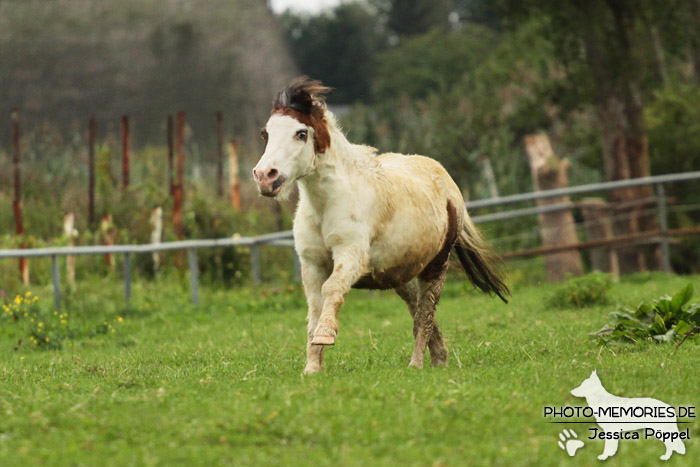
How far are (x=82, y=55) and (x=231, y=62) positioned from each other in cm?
663

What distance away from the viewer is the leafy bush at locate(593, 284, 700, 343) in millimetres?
7969

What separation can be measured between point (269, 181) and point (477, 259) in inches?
105

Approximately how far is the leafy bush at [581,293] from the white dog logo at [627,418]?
20.1 ft

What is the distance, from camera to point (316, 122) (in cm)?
677

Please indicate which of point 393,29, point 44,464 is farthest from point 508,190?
point 393,29

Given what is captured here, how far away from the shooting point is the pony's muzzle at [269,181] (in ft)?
20.3

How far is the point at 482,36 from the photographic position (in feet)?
175

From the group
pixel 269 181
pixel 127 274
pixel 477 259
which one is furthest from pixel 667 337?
pixel 127 274

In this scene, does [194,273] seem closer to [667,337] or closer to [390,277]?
[390,277]

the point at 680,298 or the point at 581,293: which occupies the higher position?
the point at 680,298

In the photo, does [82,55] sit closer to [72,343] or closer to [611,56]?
[611,56]

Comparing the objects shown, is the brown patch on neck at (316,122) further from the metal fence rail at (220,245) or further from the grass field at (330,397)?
the metal fence rail at (220,245)

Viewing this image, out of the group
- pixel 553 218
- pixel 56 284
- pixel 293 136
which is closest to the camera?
pixel 293 136

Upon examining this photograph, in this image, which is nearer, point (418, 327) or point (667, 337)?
point (418, 327)
